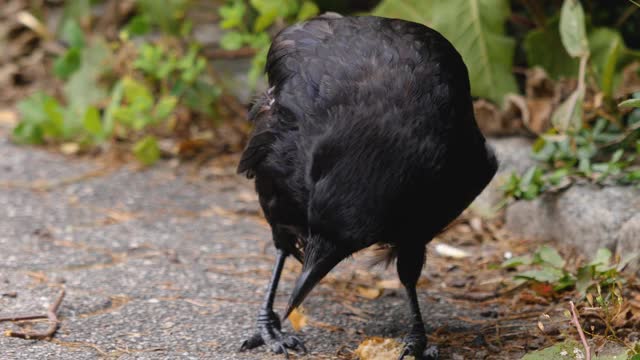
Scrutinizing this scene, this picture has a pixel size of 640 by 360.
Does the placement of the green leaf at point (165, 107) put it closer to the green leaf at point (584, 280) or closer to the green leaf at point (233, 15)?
the green leaf at point (233, 15)

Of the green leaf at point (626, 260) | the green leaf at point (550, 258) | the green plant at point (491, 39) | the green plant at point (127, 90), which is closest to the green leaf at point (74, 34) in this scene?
the green plant at point (127, 90)

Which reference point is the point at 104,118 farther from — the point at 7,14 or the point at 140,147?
the point at 7,14

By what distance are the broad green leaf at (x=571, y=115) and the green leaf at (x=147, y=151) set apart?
2556 mm

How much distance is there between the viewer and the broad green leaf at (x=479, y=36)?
504cm

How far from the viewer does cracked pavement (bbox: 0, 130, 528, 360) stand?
3.55 meters

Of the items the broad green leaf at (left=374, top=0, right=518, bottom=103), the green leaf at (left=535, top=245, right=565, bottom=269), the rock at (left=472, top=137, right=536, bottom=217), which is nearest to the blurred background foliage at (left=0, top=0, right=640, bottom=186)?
the broad green leaf at (left=374, top=0, right=518, bottom=103)

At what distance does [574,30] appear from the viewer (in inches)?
179

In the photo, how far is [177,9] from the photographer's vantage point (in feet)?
19.4

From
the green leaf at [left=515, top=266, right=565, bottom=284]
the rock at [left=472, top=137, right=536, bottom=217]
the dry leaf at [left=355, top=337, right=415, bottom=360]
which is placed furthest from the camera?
the rock at [left=472, top=137, right=536, bottom=217]

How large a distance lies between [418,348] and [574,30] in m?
1.84

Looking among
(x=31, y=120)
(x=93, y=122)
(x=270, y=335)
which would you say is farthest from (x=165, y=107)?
(x=270, y=335)

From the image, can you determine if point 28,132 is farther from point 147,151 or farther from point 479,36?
point 479,36

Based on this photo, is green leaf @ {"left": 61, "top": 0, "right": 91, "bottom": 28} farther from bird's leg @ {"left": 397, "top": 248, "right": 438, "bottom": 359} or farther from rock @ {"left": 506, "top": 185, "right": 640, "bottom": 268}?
bird's leg @ {"left": 397, "top": 248, "right": 438, "bottom": 359}

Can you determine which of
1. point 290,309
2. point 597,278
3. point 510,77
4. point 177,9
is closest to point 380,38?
point 290,309
